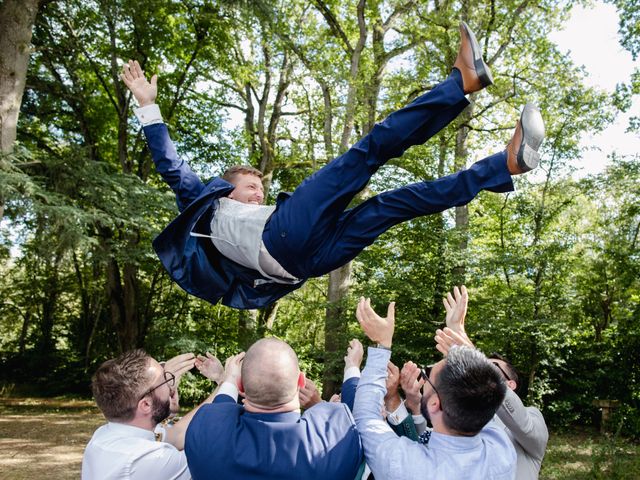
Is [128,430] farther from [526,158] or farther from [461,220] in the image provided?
[461,220]

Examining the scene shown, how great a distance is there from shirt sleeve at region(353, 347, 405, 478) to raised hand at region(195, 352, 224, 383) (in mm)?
813

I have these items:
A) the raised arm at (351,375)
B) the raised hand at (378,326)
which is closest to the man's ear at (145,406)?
the raised arm at (351,375)

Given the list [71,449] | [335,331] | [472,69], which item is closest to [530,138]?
[472,69]

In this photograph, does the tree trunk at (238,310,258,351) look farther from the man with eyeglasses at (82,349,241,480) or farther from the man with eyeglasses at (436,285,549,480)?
the man with eyeglasses at (82,349,241,480)

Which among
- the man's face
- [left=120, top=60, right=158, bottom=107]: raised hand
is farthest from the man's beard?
[left=120, top=60, right=158, bottom=107]: raised hand

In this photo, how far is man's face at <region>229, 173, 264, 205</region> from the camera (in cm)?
335

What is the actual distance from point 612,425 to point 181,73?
13.2m

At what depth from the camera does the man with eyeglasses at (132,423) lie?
1.99m

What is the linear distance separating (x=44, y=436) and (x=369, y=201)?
9.20 m

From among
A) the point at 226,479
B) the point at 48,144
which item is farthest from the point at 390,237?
the point at 226,479

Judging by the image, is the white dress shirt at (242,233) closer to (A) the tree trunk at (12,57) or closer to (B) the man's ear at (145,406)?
(B) the man's ear at (145,406)

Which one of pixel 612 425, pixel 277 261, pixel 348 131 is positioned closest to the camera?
pixel 277 261

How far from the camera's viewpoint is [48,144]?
12.1 metres

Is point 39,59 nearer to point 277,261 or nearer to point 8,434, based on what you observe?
point 8,434
